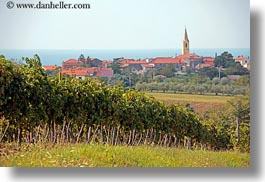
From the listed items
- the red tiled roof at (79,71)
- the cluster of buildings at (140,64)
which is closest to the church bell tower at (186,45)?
the cluster of buildings at (140,64)

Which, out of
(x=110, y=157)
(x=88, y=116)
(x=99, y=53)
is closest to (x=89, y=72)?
(x=99, y=53)

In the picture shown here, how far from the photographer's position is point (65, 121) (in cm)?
697

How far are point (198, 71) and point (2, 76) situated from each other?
1.49m

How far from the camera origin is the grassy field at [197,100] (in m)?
6.81

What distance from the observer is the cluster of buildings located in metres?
6.77

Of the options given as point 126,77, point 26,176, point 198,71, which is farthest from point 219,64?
point 26,176

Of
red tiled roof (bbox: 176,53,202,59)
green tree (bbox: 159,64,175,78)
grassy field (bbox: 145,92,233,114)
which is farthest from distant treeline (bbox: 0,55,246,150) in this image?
red tiled roof (bbox: 176,53,202,59)

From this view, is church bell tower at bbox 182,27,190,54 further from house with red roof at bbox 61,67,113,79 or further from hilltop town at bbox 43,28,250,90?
house with red roof at bbox 61,67,113,79

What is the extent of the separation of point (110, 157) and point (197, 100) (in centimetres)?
80

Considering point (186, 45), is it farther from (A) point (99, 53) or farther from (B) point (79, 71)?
(B) point (79, 71)

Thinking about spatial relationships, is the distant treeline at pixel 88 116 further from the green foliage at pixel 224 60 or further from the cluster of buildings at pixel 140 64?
the green foliage at pixel 224 60

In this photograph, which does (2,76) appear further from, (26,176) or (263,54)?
(263,54)

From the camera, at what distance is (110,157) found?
677 centimetres

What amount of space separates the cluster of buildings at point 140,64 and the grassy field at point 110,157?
0.58m
